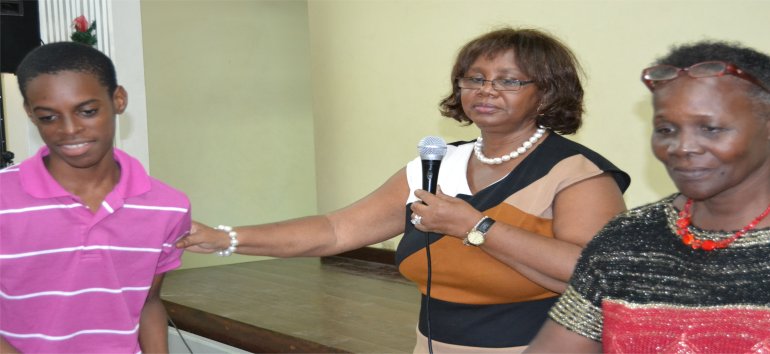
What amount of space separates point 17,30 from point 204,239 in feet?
9.88

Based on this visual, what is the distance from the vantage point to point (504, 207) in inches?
83.7

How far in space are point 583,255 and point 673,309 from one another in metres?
0.20

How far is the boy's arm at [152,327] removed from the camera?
6.68 ft

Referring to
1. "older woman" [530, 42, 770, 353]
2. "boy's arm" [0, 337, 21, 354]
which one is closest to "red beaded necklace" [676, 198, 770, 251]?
"older woman" [530, 42, 770, 353]

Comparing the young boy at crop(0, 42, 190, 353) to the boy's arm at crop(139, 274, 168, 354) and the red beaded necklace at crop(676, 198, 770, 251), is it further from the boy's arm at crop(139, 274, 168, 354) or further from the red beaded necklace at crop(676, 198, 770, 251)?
the red beaded necklace at crop(676, 198, 770, 251)

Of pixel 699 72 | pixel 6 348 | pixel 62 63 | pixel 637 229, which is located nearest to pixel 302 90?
pixel 62 63

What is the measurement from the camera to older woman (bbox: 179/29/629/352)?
6.71 ft

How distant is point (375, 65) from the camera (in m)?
7.02

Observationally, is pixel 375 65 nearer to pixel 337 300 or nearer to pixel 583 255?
pixel 337 300

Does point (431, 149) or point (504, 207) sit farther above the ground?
point (431, 149)

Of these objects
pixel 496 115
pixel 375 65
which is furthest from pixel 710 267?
pixel 375 65

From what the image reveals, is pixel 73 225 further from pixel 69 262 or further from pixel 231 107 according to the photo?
pixel 231 107

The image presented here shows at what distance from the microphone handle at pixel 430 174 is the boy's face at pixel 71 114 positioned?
0.74m

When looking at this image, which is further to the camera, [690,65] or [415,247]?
[415,247]
